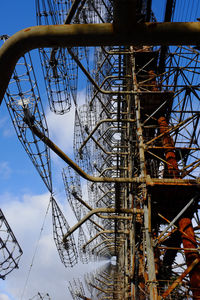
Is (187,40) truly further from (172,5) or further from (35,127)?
(172,5)

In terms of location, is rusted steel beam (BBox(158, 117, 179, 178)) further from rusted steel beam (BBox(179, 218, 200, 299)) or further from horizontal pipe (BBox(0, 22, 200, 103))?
horizontal pipe (BBox(0, 22, 200, 103))

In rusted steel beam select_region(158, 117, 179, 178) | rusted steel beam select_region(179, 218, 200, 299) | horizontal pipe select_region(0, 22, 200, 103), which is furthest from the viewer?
rusted steel beam select_region(158, 117, 179, 178)

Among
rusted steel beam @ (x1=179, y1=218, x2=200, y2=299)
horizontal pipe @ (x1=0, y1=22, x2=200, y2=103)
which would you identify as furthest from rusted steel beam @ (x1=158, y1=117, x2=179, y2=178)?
horizontal pipe @ (x1=0, y1=22, x2=200, y2=103)

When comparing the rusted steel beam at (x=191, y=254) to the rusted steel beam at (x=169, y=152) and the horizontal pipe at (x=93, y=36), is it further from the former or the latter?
the horizontal pipe at (x=93, y=36)

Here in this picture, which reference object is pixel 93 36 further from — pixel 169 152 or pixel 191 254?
pixel 169 152

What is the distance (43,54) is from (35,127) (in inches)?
89.0

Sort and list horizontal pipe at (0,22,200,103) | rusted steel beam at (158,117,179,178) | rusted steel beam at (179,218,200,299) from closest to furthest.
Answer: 1. horizontal pipe at (0,22,200,103)
2. rusted steel beam at (179,218,200,299)
3. rusted steel beam at (158,117,179,178)

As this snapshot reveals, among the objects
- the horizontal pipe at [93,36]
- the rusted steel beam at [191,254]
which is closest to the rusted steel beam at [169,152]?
the rusted steel beam at [191,254]

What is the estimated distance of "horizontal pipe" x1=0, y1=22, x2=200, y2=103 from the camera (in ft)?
9.38

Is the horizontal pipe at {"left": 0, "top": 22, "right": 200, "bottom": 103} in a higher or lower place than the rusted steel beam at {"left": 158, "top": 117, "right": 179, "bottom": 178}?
lower

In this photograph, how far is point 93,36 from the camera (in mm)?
2938

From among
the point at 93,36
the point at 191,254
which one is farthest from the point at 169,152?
the point at 93,36

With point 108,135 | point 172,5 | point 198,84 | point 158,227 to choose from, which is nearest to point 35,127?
point 198,84

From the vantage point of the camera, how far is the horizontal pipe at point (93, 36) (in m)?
2.86
